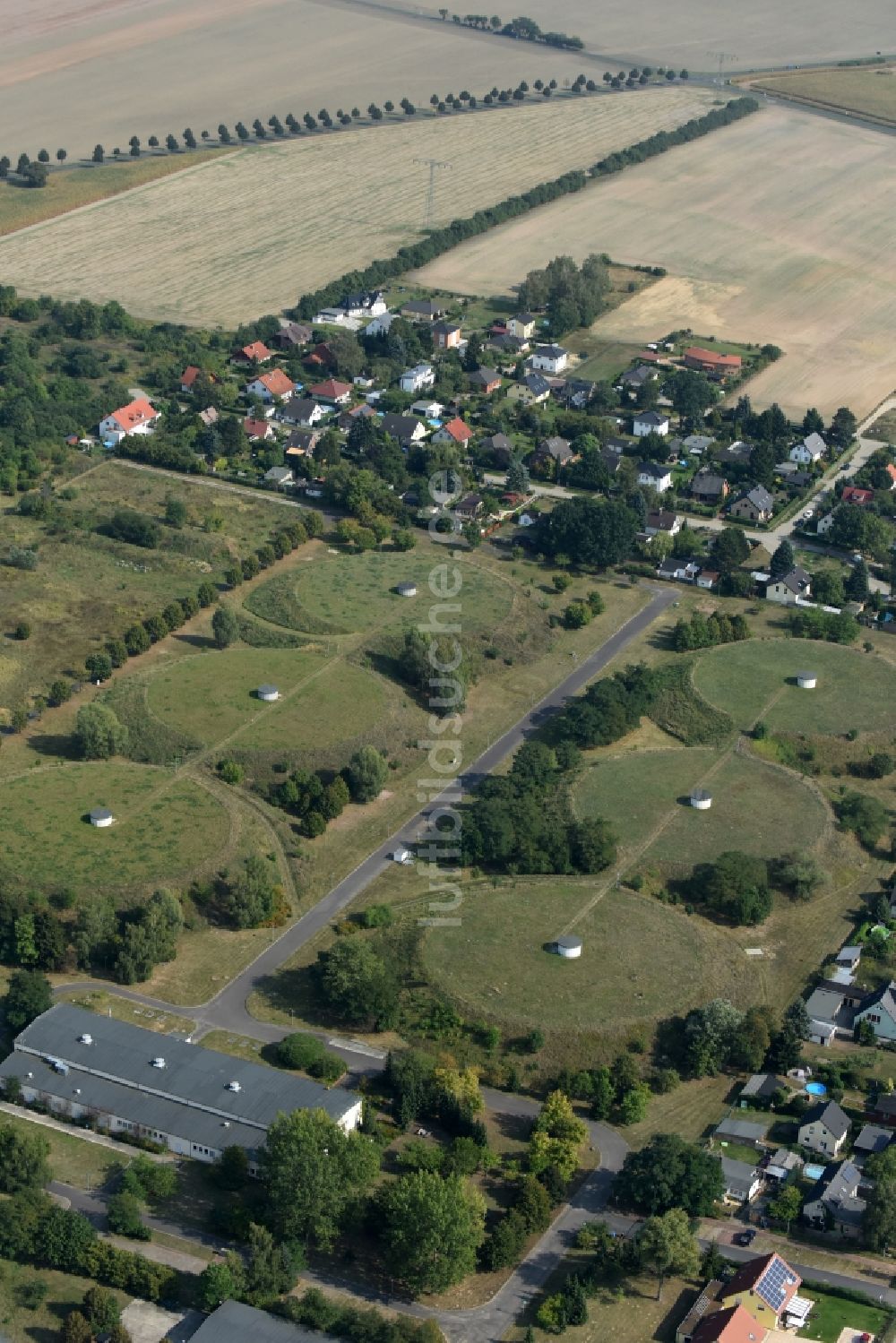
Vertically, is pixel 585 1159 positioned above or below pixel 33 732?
below

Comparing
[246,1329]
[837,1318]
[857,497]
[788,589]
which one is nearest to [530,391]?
[857,497]

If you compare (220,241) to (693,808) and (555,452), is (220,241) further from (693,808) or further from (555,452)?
(693,808)

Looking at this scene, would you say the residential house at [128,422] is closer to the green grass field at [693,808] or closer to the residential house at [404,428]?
the residential house at [404,428]

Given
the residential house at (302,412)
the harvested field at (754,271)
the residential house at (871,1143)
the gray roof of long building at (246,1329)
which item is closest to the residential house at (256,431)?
the residential house at (302,412)

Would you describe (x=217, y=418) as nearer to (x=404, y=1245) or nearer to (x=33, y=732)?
(x=33, y=732)

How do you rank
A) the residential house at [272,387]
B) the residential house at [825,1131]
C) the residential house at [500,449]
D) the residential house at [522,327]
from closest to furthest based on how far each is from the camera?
the residential house at [825,1131], the residential house at [500,449], the residential house at [272,387], the residential house at [522,327]

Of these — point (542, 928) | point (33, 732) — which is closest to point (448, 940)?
point (542, 928)
